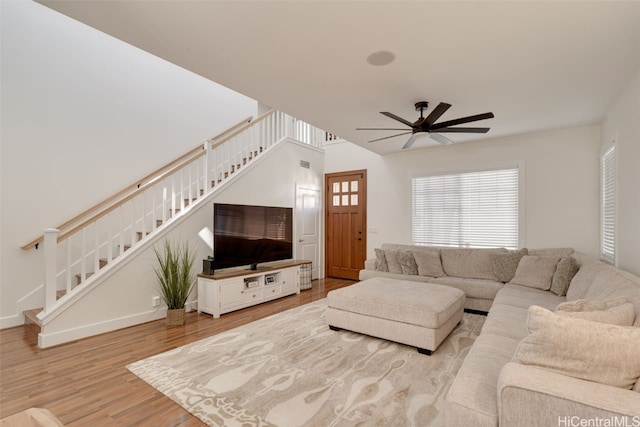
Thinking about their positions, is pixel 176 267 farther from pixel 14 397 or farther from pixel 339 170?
pixel 339 170

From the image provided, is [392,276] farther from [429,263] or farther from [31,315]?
[31,315]

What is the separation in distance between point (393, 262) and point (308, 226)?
2172 millimetres

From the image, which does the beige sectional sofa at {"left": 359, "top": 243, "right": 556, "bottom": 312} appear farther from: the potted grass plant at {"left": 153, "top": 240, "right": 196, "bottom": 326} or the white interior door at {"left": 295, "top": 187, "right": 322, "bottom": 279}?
the potted grass plant at {"left": 153, "top": 240, "right": 196, "bottom": 326}

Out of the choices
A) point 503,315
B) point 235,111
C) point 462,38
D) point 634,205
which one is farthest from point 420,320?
point 235,111

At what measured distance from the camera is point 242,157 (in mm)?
5273

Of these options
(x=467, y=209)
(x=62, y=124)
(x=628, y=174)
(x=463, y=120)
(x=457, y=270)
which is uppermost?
(x=62, y=124)

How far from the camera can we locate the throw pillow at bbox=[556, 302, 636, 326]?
1435 mm

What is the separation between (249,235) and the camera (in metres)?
4.54

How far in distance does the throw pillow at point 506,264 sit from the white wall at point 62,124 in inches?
210

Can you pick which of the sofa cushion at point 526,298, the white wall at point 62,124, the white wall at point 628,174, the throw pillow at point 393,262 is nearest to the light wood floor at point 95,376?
the white wall at point 62,124

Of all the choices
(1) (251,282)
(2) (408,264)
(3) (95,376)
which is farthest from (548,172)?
(3) (95,376)

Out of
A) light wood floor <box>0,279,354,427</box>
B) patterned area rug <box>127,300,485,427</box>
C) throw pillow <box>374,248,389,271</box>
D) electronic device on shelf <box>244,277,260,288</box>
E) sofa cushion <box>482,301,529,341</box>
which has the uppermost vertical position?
throw pillow <box>374,248,389,271</box>

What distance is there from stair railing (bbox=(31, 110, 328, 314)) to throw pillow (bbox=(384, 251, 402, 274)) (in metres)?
2.82

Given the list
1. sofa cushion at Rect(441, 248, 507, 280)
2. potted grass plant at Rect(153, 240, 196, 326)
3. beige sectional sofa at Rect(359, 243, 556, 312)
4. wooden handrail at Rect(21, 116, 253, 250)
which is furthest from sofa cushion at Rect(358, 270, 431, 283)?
wooden handrail at Rect(21, 116, 253, 250)
